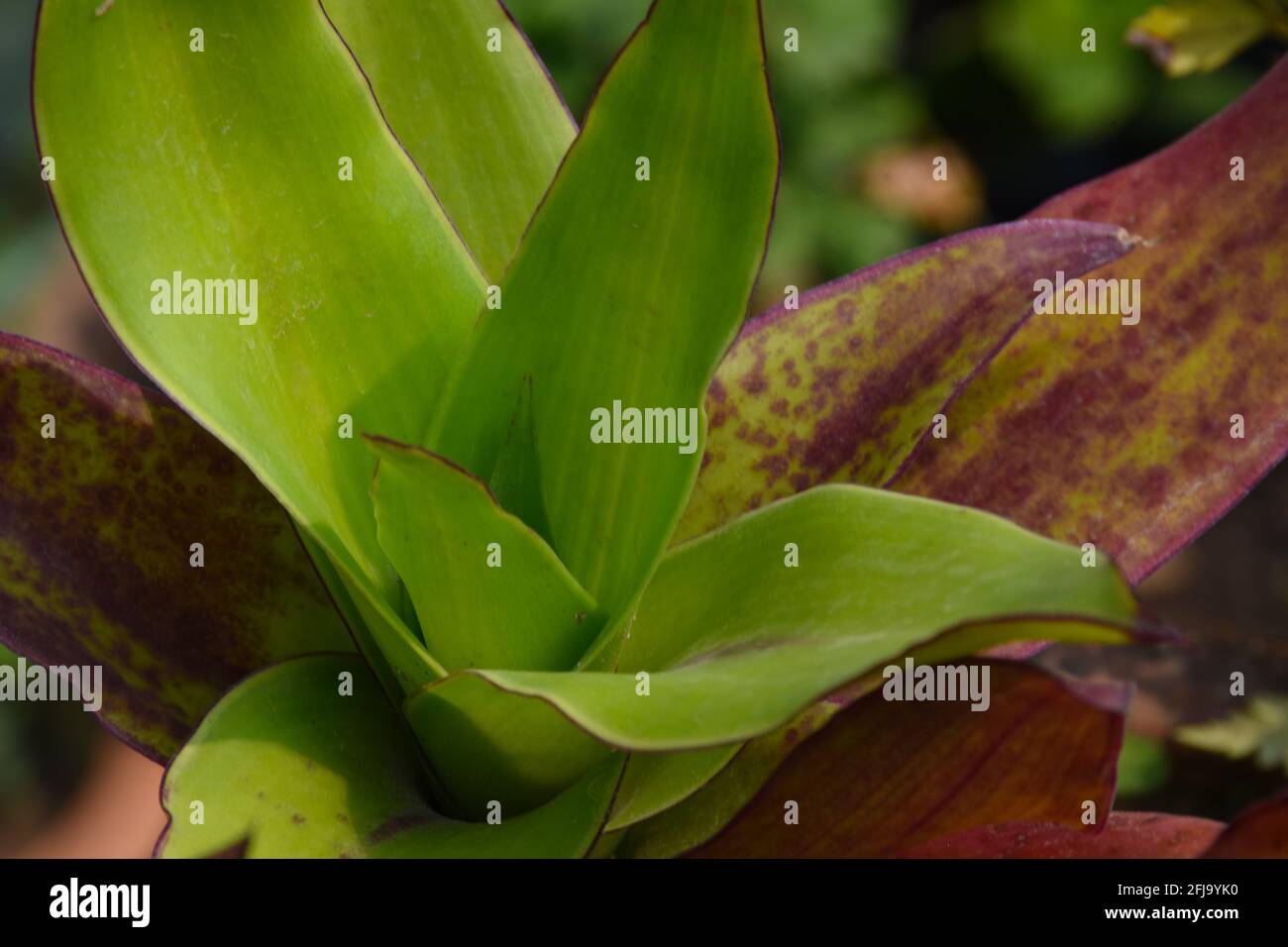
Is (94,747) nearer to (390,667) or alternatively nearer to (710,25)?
(390,667)

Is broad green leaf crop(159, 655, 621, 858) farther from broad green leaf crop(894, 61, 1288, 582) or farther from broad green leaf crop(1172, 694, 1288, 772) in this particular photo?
broad green leaf crop(1172, 694, 1288, 772)

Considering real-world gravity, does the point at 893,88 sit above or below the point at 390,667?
above

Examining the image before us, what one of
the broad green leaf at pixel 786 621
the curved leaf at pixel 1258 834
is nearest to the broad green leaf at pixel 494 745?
the broad green leaf at pixel 786 621

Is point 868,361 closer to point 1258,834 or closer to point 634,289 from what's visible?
point 634,289

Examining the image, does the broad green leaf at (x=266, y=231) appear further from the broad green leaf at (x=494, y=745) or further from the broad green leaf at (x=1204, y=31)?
the broad green leaf at (x=1204, y=31)

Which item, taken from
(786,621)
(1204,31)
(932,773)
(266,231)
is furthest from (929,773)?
(1204,31)

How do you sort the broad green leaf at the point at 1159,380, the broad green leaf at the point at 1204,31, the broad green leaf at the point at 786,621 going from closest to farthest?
the broad green leaf at the point at 786,621, the broad green leaf at the point at 1159,380, the broad green leaf at the point at 1204,31
